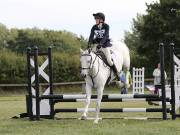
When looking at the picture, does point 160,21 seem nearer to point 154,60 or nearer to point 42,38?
point 154,60

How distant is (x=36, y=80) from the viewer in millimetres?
15797

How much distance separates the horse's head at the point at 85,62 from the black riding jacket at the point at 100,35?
725 millimetres

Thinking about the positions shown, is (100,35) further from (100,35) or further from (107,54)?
(107,54)

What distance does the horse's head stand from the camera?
45.6ft

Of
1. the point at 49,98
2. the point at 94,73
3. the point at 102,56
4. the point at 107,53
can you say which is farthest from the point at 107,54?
the point at 49,98

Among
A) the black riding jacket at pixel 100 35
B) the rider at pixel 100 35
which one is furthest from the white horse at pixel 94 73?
the black riding jacket at pixel 100 35

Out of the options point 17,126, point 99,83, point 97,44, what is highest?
point 97,44

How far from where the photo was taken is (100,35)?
48.9ft

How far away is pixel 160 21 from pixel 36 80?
3981 centimetres

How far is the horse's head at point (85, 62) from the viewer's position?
13.9m

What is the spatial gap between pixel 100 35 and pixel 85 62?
3.94 ft

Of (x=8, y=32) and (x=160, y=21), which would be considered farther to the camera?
(x=8, y=32)

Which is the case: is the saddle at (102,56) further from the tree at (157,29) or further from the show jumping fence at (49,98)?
the tree at (157,29)

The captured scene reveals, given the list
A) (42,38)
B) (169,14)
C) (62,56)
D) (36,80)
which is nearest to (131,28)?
(42,38)
